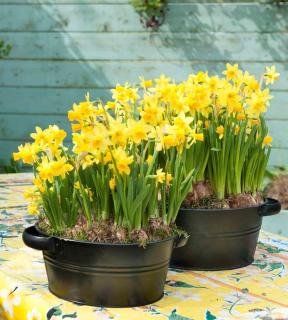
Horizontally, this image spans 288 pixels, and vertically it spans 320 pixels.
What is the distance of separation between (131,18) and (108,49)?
0.27 m

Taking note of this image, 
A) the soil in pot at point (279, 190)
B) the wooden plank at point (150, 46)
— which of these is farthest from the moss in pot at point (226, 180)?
the wooden plank at point (150, 46)

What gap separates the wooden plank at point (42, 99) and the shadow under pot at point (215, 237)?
3.60 m

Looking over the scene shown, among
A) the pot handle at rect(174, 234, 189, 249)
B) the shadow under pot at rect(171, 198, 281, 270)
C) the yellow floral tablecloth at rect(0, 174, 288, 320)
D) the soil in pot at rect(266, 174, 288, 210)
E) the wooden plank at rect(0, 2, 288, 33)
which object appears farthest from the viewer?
the wooden plank at rect(0, 2, 288, 33)

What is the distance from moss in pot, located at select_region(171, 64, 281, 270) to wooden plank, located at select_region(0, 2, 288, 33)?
337cm

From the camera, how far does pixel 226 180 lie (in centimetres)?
135

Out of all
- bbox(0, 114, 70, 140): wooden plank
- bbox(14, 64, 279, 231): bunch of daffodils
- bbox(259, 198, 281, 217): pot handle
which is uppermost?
bbox(14, 64, 279, 231): bunch of daffodils

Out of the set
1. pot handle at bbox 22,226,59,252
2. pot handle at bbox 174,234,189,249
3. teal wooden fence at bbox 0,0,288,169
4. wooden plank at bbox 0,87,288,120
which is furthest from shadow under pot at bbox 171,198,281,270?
wooden plank at bbox 0,87,288,120

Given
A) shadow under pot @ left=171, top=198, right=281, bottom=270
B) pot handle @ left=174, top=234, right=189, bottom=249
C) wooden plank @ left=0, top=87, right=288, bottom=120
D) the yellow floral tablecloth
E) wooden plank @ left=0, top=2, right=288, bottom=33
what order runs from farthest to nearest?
wooden plank @ left=0, top=87, right=288, bottom=120 < wooden plank @ left=0, top=2, right=288, bottom=33 < shadow under pot @ left=171, top=198, right=281, bottom=270 < pot handle @ left=174, top=234, right=189, bottom=249 < the yellow floral tablecloth

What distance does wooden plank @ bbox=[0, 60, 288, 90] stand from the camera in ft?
15.4

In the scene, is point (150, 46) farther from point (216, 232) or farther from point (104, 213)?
point (104, 213)

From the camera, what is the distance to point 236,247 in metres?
1.32

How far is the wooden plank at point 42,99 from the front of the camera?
4.93 m

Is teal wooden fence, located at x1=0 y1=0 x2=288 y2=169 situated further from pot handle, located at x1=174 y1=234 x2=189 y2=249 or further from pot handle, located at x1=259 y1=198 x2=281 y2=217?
pot handle, located at x1=174 y1=234 x2=189 y2=249

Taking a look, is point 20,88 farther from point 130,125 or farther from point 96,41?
A: point 130,125
